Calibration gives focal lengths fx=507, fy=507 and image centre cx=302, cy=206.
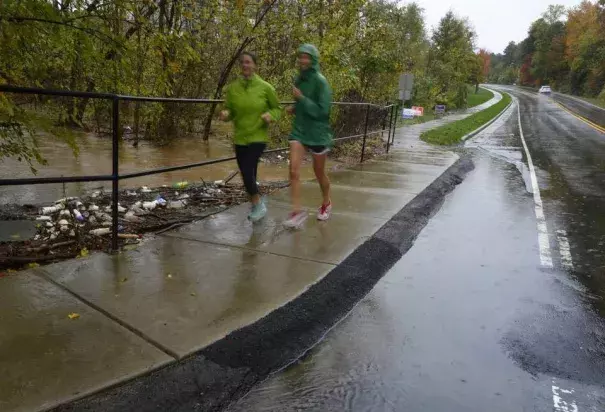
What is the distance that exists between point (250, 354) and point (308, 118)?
292 centimetres

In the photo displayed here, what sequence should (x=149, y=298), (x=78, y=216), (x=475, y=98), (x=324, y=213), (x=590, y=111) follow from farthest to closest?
(x=475, y=98), (x=590, y=111), (x=324, y=213), (x=78, y=216), (x=149, y=298)

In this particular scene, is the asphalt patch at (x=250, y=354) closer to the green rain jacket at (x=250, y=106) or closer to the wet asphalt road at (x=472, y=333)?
the wet asphalt road at (x=472, y=333)

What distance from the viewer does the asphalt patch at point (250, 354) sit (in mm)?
2508

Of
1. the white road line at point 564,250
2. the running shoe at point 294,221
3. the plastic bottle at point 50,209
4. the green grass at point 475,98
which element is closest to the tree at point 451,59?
the green grass at point 475,98

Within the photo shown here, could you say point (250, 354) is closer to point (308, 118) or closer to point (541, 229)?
point (308, 118)

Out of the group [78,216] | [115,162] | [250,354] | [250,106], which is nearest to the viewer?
[250,354]

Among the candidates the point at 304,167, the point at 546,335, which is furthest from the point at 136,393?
the point at 304,167

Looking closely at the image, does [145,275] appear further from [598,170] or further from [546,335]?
[598,170]

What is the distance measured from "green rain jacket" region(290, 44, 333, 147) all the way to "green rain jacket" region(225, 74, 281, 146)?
334 millimetres

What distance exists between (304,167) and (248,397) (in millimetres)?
8463

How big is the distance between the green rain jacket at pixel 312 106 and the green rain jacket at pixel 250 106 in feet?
1.10

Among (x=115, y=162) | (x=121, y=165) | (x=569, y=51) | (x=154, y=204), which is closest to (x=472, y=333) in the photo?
(x=115, y=162)

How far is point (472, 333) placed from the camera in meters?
3.55

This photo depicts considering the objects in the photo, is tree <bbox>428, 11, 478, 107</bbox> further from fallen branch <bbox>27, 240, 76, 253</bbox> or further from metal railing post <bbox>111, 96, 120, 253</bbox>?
fallen branch <bbox>27, 240, 76, 253</bbox>
